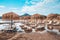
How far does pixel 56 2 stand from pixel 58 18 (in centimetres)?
34

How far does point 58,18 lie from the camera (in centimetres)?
228

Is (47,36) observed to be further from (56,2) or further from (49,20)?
(56,2)

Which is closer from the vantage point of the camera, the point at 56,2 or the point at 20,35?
the point at 20,35

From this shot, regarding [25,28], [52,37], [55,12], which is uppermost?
[55,12]

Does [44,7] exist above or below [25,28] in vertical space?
above

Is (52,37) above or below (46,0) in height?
below

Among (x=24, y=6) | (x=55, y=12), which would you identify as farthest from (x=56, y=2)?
(x=24, y=6)

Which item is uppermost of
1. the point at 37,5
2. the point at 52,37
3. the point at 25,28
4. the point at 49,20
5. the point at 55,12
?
the point at 37,5

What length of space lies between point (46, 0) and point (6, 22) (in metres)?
0.94

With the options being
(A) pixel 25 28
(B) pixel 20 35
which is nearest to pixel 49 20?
(A) pixel 25 28

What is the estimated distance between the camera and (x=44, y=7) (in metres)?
2.29

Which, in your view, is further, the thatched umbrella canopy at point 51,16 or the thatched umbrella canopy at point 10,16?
the thatched umbrella canopy at point 51,16

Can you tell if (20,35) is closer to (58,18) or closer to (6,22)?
(6,22)

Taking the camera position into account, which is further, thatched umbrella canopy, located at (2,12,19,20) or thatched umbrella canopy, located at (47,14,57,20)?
thatched umbrella canopy, located at (47,14,57,20)
